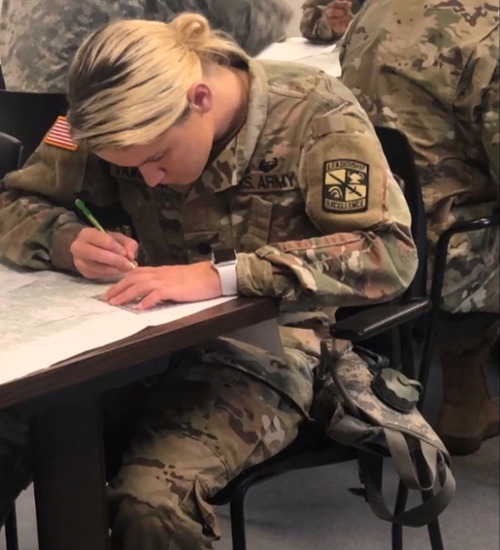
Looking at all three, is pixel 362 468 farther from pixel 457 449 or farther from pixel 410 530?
pixel 457 449

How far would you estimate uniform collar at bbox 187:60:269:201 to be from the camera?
4.18 feet

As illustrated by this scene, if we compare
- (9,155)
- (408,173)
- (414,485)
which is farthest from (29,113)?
(414,485)

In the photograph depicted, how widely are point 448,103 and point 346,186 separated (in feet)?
1.92

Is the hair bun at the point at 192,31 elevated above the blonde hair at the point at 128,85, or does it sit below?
above

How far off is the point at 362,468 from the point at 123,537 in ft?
1.23

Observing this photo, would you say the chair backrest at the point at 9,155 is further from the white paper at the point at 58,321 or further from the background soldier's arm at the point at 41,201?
the white paper at the point at 58,321

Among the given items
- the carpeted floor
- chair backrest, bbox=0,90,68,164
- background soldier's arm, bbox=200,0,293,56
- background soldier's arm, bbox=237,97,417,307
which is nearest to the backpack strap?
background soldier's arm, bbox=237,97,417,307

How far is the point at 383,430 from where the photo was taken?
1193 millimetres

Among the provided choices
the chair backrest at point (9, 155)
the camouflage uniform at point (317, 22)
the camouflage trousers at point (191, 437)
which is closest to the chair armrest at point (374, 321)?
the camouflage trousers at point (191, 437)

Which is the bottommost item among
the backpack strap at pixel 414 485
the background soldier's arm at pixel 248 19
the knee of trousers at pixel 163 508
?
the backpack strap at pixel 414 485

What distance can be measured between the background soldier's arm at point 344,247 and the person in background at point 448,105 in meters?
0.48

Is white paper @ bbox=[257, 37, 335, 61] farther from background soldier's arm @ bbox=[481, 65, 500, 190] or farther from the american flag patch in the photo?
the american flag patch

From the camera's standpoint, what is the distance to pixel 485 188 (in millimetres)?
1739

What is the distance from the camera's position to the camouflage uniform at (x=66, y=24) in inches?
70.4
